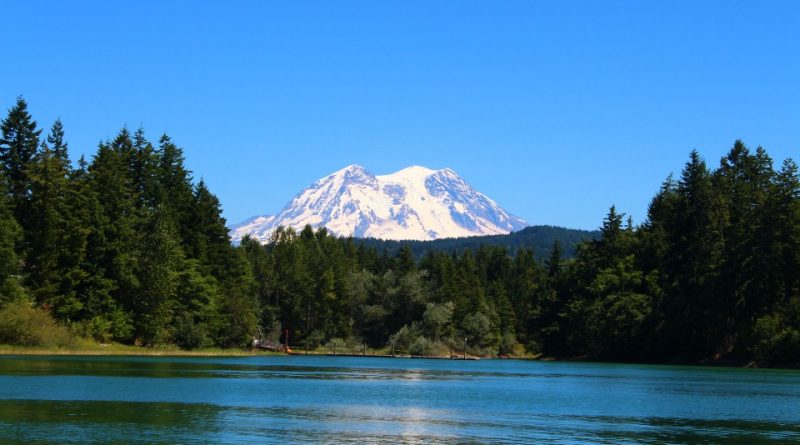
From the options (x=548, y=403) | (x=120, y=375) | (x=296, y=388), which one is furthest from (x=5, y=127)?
(x=548, y=403)

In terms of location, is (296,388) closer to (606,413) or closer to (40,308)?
(606,413)

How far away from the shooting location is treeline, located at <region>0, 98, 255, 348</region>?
96188mm

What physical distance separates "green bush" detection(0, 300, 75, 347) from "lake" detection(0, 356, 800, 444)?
6270 mm

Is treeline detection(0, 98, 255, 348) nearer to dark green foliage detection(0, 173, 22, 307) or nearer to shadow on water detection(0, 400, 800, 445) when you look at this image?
dark green foliage detection(0, 173, 22, 307)

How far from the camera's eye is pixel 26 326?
284 ft

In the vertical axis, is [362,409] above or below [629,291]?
below

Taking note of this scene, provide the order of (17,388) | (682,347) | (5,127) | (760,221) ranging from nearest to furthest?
1. (17,388)
2. (5,127)
3. (760,221)
4. (682,347)

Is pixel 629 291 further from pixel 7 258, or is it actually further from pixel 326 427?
pixel 326 427

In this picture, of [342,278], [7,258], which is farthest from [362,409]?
[342,278]

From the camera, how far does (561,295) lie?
15438cm

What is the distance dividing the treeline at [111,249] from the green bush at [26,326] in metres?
0.12

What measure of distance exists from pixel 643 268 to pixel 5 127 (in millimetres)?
85932

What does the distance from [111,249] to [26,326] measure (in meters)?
18.3

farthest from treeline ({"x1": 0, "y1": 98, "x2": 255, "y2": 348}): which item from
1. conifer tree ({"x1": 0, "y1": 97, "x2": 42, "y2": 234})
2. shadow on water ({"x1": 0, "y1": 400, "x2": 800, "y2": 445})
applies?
shadow on water ({"x1": 0, "y1": 400, "x2": 800, "y2": 445})
